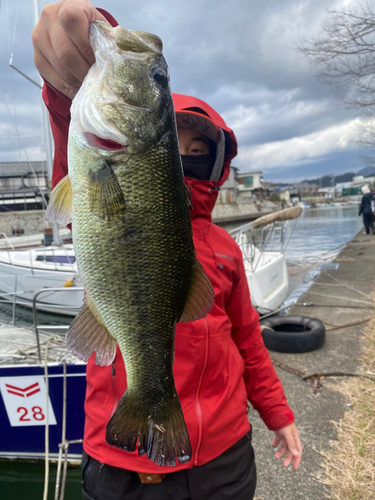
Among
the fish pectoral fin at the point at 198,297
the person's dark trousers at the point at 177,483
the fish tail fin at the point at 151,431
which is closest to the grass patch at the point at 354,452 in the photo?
the person's dark trousers at the point at 177,483

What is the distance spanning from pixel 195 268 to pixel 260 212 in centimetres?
5924

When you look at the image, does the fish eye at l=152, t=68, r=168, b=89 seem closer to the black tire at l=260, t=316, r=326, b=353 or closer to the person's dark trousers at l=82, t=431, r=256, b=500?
the person's dark trousers at l=82, t=431, r=256, b=500

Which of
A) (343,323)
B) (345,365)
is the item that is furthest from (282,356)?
(343,323)

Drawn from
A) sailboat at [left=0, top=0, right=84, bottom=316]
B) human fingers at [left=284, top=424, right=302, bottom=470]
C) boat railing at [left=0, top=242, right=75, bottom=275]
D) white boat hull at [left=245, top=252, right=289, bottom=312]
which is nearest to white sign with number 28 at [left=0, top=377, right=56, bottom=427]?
human fingers at [left=284, top=424, right=302, bottom=470]

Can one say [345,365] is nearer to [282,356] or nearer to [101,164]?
[282,356]

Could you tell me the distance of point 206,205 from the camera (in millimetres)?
1844

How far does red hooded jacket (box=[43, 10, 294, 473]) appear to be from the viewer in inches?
56.9

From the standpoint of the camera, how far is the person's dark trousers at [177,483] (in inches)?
54.9

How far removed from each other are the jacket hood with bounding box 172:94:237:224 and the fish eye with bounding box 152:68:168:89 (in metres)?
0.60

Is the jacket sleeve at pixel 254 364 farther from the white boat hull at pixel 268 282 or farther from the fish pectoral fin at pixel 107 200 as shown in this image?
the white boat hull at pixel 268 282

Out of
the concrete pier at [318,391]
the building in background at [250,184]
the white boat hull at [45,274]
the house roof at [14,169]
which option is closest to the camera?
the concrete pier at [318,391]

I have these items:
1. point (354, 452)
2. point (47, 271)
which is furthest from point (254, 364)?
point (47, 271)

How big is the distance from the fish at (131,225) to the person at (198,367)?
0.63 feet

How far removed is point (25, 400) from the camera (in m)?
3.34
